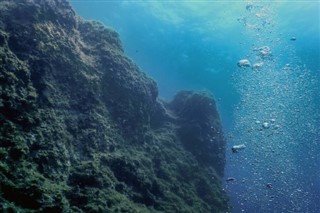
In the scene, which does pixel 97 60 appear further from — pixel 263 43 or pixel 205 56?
pixel 205 56

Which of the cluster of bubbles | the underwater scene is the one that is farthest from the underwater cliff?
the cluster of bubbles

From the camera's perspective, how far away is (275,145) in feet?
227

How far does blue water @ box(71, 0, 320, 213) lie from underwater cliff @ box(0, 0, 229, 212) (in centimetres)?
1167

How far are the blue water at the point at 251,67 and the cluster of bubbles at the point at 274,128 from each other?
194mm

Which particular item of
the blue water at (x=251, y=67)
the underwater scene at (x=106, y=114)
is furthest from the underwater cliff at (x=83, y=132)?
the blue water at (x=251, y=67)

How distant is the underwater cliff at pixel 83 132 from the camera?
8492 mm

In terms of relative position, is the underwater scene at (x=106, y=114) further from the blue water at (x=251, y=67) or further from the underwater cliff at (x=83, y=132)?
the blue water at (x=251, y=67)

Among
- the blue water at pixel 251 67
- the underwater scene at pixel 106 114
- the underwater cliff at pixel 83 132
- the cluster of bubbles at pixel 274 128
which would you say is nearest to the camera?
the underwater cliff at pixel 83 132

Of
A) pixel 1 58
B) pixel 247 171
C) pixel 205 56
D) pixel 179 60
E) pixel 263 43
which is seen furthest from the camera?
pixel 247 171

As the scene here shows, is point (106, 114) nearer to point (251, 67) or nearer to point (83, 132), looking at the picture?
point (83, 132)

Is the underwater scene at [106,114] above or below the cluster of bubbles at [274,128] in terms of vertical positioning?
below

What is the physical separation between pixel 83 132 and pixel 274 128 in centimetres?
4936

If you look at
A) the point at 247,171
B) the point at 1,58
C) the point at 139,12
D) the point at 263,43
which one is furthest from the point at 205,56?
the point at 1,58

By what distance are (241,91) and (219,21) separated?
36.0 metres
